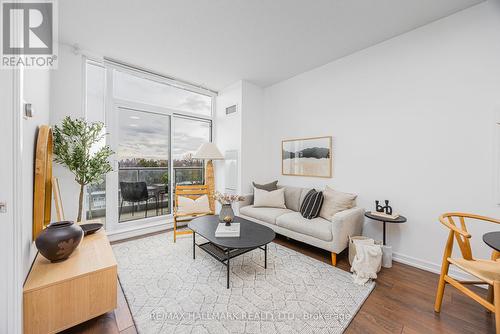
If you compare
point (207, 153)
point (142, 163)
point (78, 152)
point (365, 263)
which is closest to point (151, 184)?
point (142, 163)

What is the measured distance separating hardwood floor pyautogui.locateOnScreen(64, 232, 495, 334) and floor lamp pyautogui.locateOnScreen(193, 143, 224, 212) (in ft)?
7.30

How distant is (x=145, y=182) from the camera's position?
→ 3666 millimetres

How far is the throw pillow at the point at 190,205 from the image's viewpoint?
3.35 meters

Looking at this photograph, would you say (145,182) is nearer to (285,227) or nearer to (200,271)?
(200,271)

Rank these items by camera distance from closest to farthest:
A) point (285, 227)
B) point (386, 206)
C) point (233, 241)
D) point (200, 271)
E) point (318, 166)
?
point (233, 241)
point (200, 271)
point (386, 206)
point (285, 227)
point (318, 166)

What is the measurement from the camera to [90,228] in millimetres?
2270

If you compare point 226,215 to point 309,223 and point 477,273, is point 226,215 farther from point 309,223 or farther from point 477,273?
point 477,273

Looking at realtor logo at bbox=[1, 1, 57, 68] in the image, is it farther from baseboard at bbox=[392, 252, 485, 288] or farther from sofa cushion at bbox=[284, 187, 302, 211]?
baseboard at bbox=[392, 252, 485, 288]

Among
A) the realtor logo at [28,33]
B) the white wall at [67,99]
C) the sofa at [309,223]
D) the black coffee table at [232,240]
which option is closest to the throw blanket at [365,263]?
the sofa at [309,223]

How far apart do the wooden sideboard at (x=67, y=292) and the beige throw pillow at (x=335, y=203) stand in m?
2.58

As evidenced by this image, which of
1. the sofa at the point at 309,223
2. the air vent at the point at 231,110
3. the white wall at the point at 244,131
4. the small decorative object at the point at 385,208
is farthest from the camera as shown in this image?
the air vent at the point at 231,110

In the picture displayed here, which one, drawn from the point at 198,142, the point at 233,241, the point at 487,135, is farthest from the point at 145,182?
the point at 487,135

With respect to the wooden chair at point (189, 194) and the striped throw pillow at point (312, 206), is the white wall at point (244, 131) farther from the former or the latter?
the striped throw pillow at point (312, 206)

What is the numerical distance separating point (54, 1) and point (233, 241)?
3111mm
